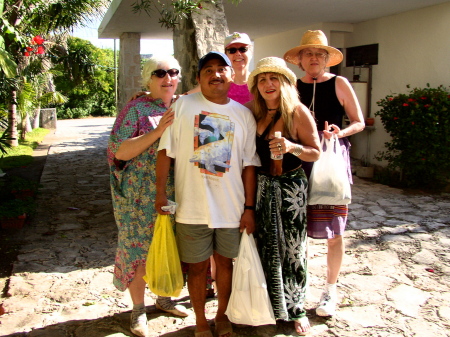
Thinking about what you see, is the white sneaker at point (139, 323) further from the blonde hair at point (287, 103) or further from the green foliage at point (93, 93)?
the green foliage at point (93, 93)

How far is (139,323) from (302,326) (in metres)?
1.06

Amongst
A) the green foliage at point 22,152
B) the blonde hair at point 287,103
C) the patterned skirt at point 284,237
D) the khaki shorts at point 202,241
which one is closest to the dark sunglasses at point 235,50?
the blonde hair at point 287,103

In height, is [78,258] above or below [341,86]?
below

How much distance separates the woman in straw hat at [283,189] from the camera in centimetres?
273

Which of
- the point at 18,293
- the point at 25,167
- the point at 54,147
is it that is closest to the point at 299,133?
the point at 18,293

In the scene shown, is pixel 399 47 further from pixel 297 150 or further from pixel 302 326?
pixel 302 326

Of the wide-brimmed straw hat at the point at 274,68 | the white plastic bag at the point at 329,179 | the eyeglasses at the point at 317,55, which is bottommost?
the white plastic bag at the point at 329,179

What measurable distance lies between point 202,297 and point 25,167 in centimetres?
814

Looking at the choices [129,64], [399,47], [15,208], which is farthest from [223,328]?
[129,64]

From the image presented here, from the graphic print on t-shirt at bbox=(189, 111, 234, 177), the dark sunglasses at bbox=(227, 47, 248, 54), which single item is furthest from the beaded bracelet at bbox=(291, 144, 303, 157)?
the dark sunglasses at bbox=(227, 47, 248, 54)

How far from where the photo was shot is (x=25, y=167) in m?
9.66

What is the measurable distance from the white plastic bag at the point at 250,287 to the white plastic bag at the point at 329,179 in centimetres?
54

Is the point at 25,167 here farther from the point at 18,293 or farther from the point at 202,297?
the point at 202,297

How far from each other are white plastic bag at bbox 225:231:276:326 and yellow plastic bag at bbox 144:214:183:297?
0.39 metres
